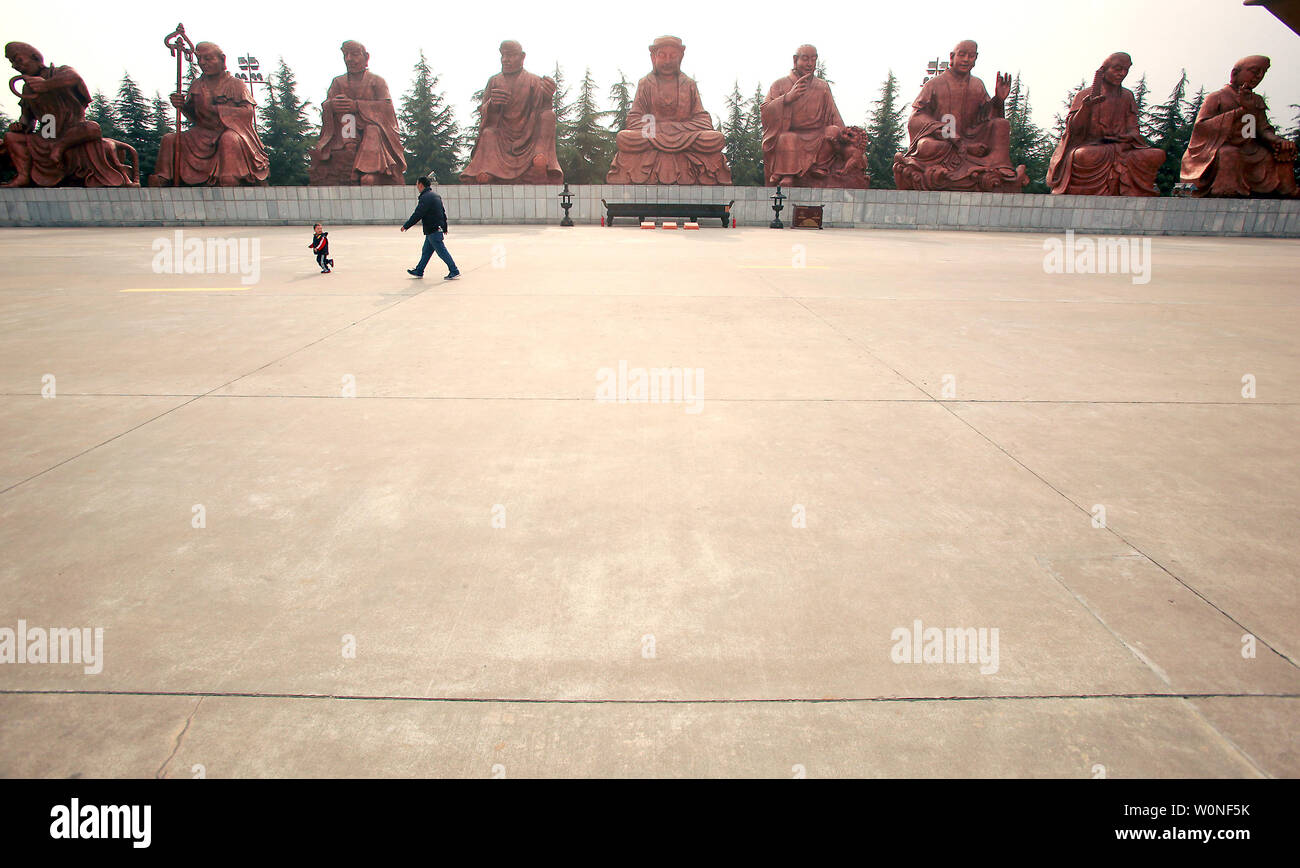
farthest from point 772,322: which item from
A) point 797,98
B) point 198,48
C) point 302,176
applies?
point 302,176

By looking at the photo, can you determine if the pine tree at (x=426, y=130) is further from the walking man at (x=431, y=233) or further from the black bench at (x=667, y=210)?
the walking man at (x=431, y=233)

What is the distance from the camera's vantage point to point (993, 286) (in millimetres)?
7895

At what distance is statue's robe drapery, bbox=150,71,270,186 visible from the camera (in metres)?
18.6

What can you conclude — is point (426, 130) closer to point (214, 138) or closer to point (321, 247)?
point (214, 138)

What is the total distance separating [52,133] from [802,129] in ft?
66.9

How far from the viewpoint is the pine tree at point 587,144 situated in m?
40.6

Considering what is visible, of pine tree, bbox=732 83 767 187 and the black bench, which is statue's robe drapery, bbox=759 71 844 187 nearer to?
the black bench

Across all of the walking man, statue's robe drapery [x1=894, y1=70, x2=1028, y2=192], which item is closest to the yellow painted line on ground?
the walking man

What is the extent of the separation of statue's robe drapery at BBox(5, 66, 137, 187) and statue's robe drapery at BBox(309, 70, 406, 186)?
5660 millimetres

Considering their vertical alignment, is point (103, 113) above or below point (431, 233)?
above

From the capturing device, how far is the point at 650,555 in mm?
2137

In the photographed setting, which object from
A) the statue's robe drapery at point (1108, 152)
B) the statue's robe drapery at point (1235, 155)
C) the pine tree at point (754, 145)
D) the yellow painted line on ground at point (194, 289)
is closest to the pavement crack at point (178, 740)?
the yellow painted line on ground at point (194, 289)

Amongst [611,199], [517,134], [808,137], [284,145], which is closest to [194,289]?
[611,199]
